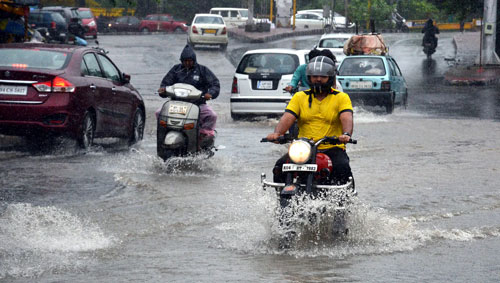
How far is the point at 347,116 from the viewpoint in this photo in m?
8.00

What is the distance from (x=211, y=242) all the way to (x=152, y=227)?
0.84m

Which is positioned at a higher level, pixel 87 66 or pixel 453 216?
pixel 87 66

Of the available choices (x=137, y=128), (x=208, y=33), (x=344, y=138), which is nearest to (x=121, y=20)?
(x=208, y=33)

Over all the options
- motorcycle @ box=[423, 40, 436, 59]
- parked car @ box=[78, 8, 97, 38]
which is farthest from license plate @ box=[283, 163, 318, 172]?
parked car @ box=[78, 8, 97, 38]

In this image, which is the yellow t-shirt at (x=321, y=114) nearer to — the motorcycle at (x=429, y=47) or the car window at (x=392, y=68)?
the car window at (x=392, y=68)

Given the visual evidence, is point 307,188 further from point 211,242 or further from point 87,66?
point 87,66

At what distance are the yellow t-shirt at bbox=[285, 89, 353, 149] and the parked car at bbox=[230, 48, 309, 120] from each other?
1119cm

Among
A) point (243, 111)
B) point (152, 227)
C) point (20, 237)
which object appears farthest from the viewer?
point (243, 111)

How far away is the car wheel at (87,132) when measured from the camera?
1352cm

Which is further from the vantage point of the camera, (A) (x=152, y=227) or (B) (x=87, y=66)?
(B) (x=87, y=66)

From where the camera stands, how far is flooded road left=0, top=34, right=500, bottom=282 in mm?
6988

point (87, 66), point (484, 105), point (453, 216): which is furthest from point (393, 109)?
point (453, 216)

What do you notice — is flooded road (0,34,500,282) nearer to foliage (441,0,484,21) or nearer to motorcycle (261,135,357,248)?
motorcycle (261,135,357,248)

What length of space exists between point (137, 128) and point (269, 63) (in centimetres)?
519
